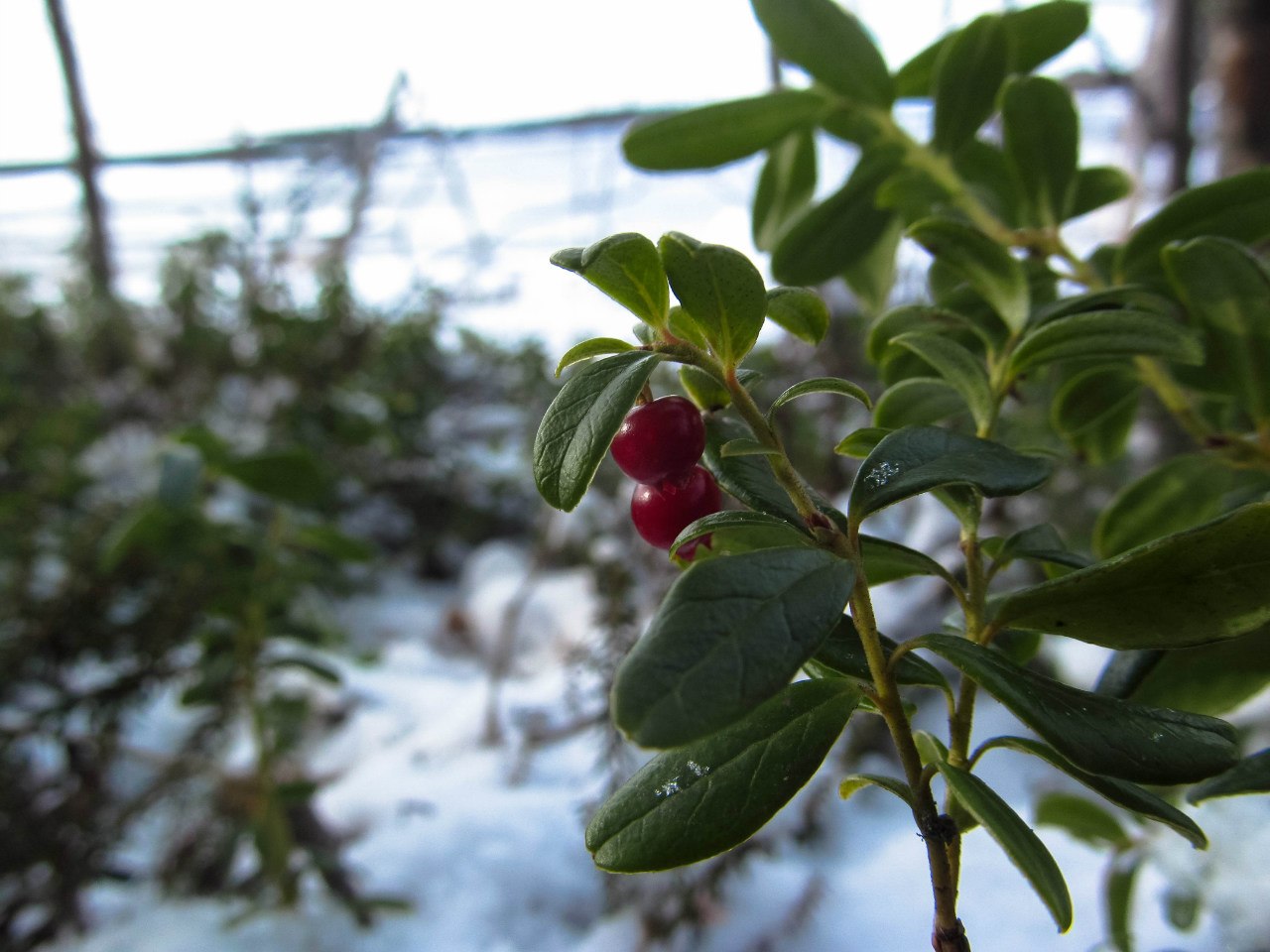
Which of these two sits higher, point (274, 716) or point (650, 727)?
point (650, 727)

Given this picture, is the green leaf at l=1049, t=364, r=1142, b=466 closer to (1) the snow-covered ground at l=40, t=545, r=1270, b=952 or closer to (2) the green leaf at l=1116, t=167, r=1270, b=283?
(2) the green leaf at l=1116, t=167, r=1270, b=283

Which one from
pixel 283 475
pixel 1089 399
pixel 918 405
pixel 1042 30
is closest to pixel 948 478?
pixel 918 405

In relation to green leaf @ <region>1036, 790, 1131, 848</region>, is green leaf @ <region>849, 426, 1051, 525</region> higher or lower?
higher

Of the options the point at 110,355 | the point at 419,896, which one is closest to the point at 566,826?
the point at 419,896

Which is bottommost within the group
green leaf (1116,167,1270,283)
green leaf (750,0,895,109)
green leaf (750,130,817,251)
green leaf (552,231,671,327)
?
green leaf (552,231,671,327)

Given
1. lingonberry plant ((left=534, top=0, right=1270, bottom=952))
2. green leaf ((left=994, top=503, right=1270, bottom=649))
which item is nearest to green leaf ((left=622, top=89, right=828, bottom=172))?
lingonberry plant ((left=534, top=0, right=1270, bottom=952))

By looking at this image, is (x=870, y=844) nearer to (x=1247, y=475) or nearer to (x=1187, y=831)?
(x=1247, y=475)

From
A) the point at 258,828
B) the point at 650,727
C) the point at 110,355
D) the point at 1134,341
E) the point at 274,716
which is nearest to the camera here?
the point at 650,727
